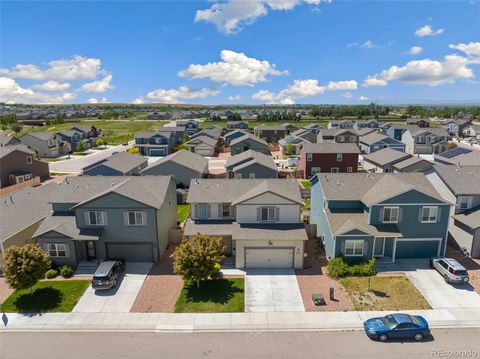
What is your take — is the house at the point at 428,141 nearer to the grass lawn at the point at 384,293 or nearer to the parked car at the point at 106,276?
the grass lawn at the point at 384,293

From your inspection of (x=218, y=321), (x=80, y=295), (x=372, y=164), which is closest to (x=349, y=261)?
(x=218, y=321)

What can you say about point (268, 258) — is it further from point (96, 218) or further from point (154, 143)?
point (154, 143)

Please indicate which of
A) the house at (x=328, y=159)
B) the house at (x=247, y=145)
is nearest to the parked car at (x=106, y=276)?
the house at (x=328, y=159)

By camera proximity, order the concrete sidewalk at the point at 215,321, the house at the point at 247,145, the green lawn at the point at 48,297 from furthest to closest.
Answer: the house at the point at 247,145 → the green lawn at the point at 48,297 → the concrete sidewalk at the point at 215,321

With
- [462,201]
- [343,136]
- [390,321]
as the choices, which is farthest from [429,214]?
[343,136]

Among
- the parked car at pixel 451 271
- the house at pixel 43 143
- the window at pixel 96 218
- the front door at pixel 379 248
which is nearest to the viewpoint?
the parked car at pixel 451 271

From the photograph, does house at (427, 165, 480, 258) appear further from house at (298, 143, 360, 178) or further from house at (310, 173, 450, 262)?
house at (298, 143, 360, 178)

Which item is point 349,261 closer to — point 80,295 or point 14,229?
point 80,295
